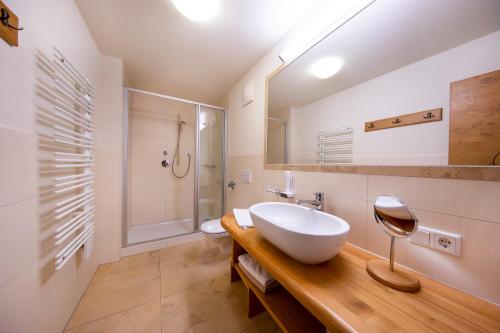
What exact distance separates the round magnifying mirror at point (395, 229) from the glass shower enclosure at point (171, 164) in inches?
79.7

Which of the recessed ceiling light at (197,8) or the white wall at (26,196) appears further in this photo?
the recessed ceiling light at (197,8)

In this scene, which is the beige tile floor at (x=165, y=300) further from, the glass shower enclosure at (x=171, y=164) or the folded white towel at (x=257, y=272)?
the glass shower enclosure at (x=171, y=164)

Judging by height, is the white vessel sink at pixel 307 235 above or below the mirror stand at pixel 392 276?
above

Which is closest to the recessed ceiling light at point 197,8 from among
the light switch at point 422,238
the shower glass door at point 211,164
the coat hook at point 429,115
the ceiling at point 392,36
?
the ceiling at point 392,36

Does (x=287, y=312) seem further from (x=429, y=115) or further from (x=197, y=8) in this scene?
A: (x=197, y=8)

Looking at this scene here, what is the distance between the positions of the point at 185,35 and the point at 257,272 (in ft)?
6.30

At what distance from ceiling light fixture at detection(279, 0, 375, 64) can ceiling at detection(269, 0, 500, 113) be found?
0.03m

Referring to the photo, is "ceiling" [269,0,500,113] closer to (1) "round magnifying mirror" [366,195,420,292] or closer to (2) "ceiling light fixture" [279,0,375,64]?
(2) "ceiling light fixture" [279,0,375,64]

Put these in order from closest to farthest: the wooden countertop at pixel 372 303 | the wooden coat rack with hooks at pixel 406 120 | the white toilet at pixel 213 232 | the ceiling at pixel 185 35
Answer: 1. the wooden countertop at pixel 372 303
2. the wooden coat rack with hooks at pixel 406 120
3. the ceiling at pixel 185 35
4. the white toilet at pixel 213 232

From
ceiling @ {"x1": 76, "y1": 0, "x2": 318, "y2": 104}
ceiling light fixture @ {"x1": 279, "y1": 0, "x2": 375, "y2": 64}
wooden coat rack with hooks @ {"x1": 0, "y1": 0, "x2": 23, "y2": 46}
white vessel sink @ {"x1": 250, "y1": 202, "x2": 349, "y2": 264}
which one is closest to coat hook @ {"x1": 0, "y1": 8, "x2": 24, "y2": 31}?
wooden coat rack with hooks @ {"x1": 0, "y1": 0, "x2": 23, "y2": 46}

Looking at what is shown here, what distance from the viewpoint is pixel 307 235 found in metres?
0.56

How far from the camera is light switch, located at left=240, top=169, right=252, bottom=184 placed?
1.82 m

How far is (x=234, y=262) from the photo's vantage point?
1.29 metres

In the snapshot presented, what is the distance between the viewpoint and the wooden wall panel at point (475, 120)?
1.70 ft
